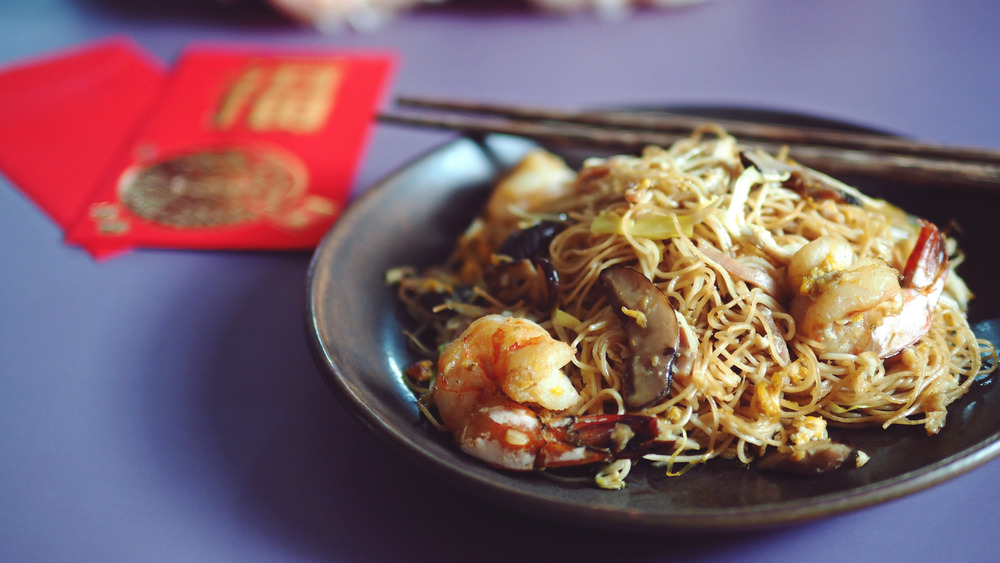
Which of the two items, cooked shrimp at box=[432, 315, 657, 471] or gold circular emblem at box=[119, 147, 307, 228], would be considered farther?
gold circular emblem at box=[119, 147, 307, 228]

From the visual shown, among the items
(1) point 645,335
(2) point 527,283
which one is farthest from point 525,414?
(2) point 527,283

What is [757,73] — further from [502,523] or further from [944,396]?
[502,523]

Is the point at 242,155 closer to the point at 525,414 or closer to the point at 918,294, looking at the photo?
the point at 525,414

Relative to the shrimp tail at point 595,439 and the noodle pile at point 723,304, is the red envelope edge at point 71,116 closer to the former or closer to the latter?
the noodle pile at point 723,304

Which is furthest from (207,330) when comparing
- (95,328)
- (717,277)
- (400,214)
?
(717,277)

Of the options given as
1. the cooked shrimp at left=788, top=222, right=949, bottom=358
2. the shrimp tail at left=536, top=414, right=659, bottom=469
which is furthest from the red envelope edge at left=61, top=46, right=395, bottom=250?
the cooked shrimp at left=788, top=222, right=949, bottom=358

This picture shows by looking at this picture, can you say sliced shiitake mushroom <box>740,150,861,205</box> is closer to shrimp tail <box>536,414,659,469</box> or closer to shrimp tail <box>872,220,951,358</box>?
shrimp tail <box>872,220,951,358</box>
